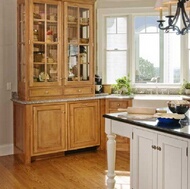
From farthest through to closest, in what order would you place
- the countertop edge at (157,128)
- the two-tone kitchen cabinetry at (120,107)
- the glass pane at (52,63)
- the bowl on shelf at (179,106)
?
the two-tone kitchen cabinetry at (120,107) → the glass pane at (52,63) → the bowl on shelf at (179,106) → the countertop edge at (157,128)

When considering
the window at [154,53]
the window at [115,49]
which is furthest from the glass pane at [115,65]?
the window at [154,53]

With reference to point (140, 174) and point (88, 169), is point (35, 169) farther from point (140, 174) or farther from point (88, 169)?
point (140, 174)

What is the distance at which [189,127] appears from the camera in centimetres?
268

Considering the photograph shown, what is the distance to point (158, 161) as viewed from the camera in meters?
2.81

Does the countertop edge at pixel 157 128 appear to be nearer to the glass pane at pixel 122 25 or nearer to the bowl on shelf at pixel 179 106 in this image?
the bowl on shelf at pixel 179 106

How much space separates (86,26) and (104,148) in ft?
6.62

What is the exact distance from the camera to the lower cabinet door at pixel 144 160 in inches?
A: 113

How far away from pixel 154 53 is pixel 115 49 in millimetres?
701

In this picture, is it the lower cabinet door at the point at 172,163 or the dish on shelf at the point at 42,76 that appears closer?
the lower cabinet door at the point at 172,163

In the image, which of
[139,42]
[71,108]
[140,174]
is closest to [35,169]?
[71,108]

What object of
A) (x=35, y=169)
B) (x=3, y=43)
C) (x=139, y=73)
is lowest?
(x=35, y=169)

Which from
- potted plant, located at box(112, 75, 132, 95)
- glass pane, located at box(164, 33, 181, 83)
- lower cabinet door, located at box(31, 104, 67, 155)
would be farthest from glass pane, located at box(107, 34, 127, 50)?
lower cabinet door, located at box(31, 104, 67, 155)

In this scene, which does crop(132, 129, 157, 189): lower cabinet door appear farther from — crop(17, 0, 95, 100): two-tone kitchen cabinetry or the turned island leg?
crop(17, 0, 95, 100): two-tone kitchen cabinetry

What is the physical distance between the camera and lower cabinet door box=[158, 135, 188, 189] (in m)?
2.54
